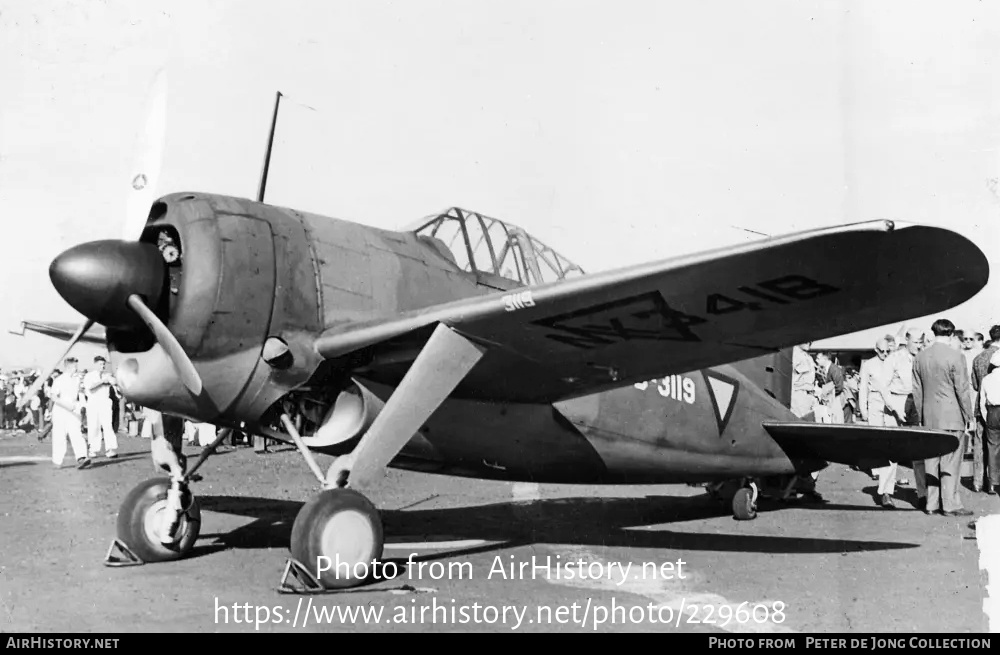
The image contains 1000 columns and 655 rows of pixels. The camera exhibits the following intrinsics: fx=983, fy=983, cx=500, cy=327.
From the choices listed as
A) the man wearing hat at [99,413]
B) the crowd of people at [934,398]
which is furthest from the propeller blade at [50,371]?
the man wearing hat at [99,413]

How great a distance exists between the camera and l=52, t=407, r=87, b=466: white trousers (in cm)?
1606

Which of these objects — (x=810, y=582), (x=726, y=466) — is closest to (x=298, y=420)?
(x=810, y=582)

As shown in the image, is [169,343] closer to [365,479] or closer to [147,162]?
[147,162]

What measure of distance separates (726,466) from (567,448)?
2.05m

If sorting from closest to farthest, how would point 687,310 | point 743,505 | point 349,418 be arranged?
point 687,310
point 349,418
point 743,505

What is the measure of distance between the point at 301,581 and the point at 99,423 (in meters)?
13.2

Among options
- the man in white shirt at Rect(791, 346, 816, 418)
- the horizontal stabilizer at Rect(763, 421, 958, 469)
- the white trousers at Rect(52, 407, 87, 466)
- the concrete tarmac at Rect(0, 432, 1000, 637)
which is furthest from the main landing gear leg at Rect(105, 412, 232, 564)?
the white trousers at Rect(52, 407, 87, 466)

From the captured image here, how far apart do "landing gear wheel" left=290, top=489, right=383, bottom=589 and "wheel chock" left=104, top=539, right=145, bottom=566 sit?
1710 millimetres

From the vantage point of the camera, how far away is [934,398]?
966 centimetres

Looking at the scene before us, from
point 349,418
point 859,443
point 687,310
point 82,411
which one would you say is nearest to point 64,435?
point 82,411

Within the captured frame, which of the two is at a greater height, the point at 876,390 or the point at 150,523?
the point at 876,390

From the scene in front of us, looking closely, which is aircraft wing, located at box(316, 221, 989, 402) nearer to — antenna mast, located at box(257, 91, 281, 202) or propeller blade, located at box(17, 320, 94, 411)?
propeller blade, located at box(17, 320, 94, 411)

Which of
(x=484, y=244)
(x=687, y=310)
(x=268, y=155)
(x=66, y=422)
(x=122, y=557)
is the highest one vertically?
(x=268, y=155)

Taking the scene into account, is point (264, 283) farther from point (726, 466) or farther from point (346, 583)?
point (726, 466)
